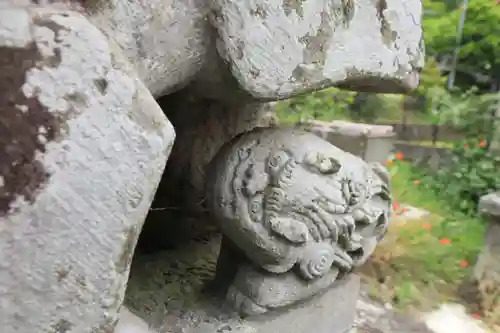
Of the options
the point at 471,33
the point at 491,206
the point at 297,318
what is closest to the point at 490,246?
the point at 491,206

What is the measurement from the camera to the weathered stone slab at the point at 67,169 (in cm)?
46

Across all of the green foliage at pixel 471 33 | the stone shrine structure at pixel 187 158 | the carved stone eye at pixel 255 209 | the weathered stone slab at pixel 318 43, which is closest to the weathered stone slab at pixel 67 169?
the stone shrine structure at pixel 187 158

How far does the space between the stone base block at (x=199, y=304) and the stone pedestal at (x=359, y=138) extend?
140 cm

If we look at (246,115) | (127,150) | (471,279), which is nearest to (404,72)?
(246,115)

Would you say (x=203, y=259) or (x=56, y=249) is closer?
(x=56, y=249)

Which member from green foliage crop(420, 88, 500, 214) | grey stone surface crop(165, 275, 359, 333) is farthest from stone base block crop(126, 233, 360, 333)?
green foliage crop(420, 88, 500, 214)

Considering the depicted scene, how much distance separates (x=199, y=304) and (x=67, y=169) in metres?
0.48

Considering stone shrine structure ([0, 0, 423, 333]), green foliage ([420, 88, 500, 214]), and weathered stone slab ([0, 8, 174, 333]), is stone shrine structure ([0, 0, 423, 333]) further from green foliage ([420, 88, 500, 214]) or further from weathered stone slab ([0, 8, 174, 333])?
green foliage ([420, 88, 500, 214])

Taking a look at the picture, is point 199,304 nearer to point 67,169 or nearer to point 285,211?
point 285,211

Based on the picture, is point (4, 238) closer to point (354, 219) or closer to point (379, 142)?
point (354, 219)

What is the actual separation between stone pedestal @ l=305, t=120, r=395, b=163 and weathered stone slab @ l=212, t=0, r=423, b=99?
154 centimetres

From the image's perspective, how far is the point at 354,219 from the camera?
90 centimetres

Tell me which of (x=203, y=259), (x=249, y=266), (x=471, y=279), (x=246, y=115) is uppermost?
(x=246, y=115)

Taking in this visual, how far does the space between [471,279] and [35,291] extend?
158 centimetres
